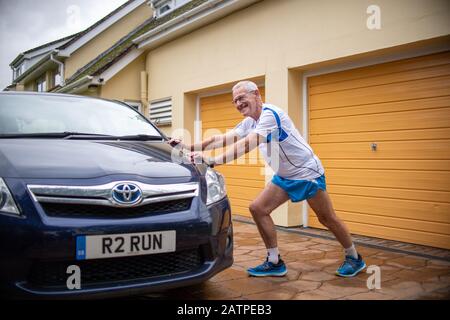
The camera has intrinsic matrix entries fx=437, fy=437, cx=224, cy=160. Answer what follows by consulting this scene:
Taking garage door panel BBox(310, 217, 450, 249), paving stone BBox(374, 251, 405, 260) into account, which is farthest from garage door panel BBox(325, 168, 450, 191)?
paving stone BBox(374, 251, 405, 260)

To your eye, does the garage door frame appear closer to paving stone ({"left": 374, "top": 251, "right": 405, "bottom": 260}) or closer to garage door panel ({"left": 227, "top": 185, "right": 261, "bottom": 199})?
garage door panel ({"left": 227, "top": 185, "right": 261, "bottom": 199})

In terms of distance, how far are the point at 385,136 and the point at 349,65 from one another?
102 centimetres

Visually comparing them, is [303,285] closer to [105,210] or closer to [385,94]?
[105,210]

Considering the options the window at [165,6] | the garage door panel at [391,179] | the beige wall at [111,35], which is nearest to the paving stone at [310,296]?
the garage door panel at [391,179]

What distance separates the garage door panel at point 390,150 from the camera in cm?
460

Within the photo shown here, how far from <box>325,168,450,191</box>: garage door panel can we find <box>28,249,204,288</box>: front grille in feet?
10.2

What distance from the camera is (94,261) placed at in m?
2.31

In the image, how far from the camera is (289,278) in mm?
3639

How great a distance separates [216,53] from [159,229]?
540 centimetres

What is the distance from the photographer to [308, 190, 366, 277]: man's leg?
140 inches

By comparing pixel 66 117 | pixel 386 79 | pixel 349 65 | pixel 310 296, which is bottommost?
pixel 310 296

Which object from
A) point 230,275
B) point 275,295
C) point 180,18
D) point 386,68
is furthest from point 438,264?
point 180,18
